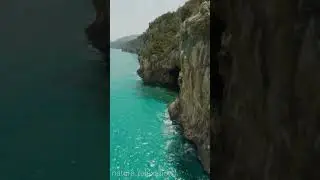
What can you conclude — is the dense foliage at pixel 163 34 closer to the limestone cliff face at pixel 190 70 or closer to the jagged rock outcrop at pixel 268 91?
the limestone cliff face at pixel 190 70

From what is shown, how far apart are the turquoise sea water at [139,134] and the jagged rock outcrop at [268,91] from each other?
1.72 meters

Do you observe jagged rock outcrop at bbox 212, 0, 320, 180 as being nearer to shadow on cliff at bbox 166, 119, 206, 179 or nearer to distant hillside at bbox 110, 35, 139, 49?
distant hillside at bbox 110, 35, 139, 49

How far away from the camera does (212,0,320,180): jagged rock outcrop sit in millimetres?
730

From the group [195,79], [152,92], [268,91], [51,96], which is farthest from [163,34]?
[268,91]

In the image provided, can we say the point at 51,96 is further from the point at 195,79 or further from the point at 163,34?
the point at 195,79

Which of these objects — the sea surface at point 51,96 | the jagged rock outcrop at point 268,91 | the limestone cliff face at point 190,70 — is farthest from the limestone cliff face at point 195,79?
the jagged rock outcrop at point 268,91

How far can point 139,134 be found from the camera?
9.77 feet

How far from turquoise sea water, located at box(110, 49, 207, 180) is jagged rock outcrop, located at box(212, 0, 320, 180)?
5.66ft

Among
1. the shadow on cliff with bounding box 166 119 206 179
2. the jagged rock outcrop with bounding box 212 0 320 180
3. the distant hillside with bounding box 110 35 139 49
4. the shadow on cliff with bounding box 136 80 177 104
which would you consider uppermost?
the distant hillside with bounding box 110 35 139 49

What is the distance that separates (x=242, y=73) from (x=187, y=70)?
9.92 ft

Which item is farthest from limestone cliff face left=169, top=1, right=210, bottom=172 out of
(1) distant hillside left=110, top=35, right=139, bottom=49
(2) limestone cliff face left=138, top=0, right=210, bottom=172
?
(1) distant hillside left=110, top=35, right=139, bottom=49

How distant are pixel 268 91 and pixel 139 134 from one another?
2.15 metres

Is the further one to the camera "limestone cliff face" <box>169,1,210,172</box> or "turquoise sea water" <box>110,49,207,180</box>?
"limestone cliff face" <box>169,1,210,172</box>

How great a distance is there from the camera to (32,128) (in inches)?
93.1
